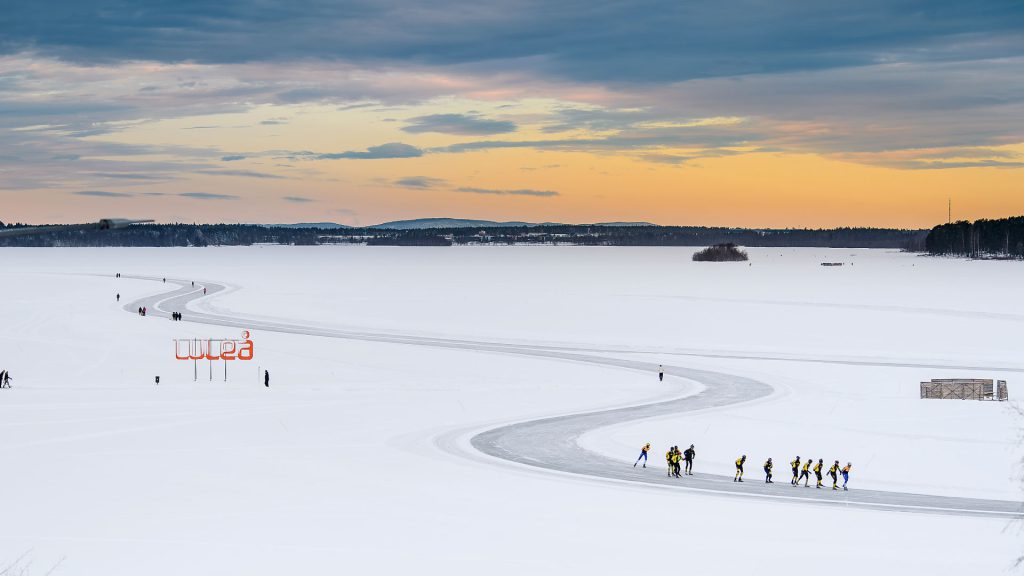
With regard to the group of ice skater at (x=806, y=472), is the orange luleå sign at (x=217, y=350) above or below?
above

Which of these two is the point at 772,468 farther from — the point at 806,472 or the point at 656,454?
the point at 656,454

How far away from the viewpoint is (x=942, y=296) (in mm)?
129000

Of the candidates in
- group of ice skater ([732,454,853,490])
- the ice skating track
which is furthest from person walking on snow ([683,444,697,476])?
group of ice skater ([732,454,853,490])

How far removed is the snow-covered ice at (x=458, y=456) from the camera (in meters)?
29.4

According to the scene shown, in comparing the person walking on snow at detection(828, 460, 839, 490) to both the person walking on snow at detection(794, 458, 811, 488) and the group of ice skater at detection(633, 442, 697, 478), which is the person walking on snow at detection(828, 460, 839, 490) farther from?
the group of ice skater at detection(633, 442, 697, 478)

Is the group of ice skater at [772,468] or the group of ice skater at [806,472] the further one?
the group of ice skater at [772,468]

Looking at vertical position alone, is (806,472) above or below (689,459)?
below

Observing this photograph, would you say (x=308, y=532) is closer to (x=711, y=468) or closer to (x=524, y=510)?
(x=524, y=510)

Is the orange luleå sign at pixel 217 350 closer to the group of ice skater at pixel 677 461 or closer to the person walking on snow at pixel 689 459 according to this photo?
the group of ice skater at pixel 677 461

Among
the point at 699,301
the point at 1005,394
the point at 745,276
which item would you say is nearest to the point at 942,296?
the point at 699,301

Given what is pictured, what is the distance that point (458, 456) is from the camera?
42.6 metres

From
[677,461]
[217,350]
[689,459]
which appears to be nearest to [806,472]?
[689,459]

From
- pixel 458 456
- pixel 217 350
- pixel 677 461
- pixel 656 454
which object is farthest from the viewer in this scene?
pixel 217 350

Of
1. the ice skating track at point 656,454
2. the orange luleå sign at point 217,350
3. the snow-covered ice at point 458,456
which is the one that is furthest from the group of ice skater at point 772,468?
the orange luleå sign at point 217,350
